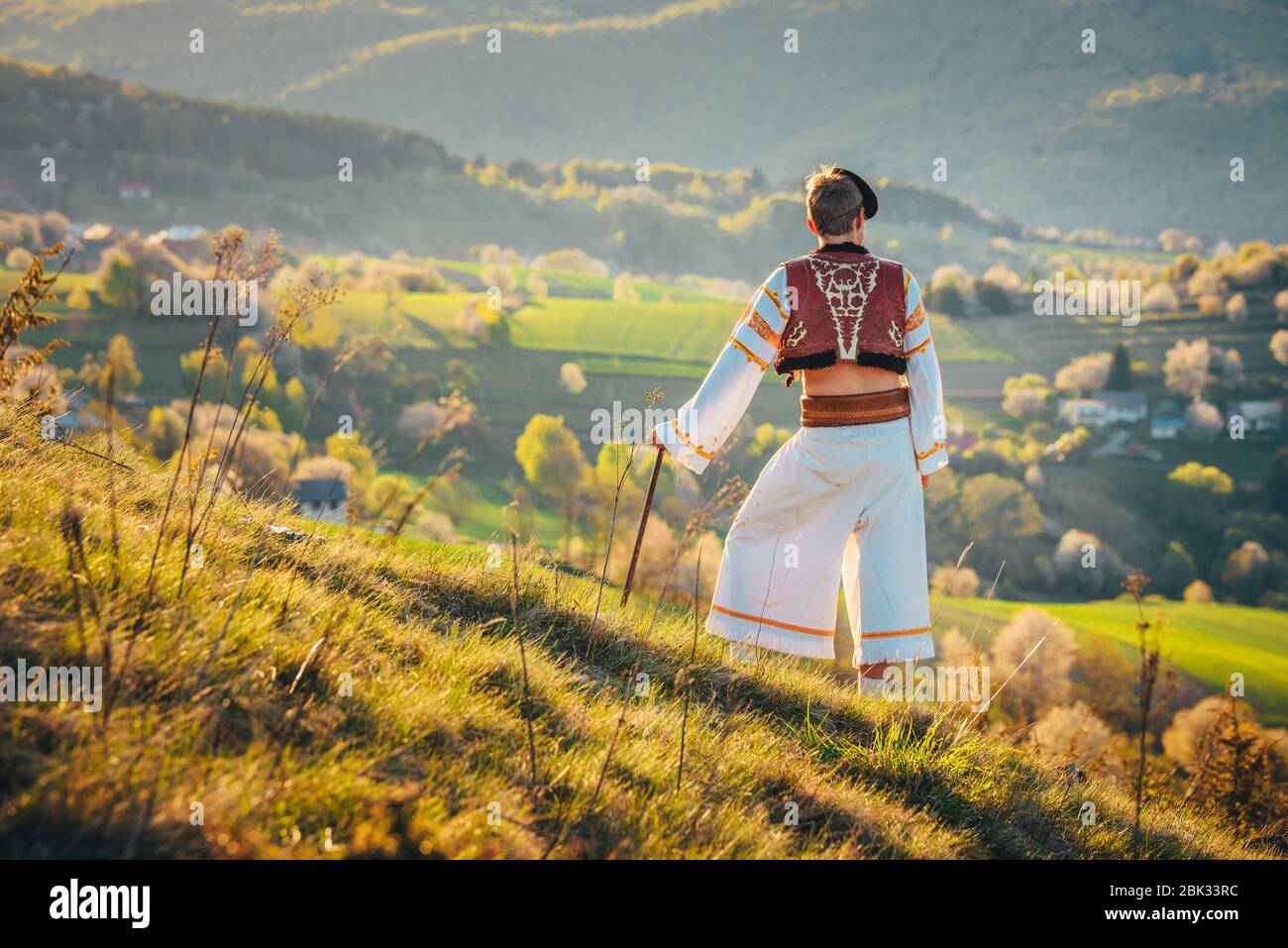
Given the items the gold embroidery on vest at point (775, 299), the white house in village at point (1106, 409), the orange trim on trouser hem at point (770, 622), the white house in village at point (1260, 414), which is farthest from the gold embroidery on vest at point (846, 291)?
the white house in village at point (1260, 414)

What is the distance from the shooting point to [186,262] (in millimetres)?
118375

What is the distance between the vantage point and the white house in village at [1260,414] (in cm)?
11606

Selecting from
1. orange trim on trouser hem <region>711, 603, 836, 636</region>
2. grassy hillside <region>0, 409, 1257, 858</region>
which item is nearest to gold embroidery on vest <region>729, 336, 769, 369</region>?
orange trim on trouser hem <region>711, 603, 836, 636</region>

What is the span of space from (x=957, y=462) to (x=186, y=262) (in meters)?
88.4

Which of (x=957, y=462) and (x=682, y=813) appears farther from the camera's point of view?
(x=957, y=462)

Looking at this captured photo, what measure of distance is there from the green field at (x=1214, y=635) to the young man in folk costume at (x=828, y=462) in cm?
4820

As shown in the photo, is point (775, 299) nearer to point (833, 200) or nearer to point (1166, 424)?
point (833, 200)

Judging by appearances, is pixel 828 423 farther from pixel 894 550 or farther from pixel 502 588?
pixel 502 588

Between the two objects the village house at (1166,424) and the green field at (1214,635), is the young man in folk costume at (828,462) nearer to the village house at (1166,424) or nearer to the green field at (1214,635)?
the green field at (1214,635)

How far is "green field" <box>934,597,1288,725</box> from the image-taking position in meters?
58.3

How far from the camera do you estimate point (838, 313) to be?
5.11m

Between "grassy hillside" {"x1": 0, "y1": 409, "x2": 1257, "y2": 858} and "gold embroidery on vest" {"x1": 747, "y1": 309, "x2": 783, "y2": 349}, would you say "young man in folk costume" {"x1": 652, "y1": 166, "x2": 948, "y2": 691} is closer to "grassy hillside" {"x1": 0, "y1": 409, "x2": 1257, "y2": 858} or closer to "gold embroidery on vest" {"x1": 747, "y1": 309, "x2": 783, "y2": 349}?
"gold embroidery on vest" {"x1": 747, "y1": 309, "x2": 783, "y2": 349}
